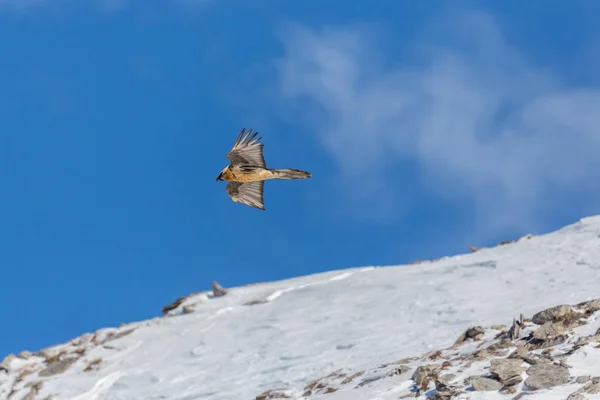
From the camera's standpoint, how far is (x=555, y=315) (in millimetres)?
14711

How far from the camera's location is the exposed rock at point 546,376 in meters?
12.0

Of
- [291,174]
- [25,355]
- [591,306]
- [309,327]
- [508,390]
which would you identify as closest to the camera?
[291,174]

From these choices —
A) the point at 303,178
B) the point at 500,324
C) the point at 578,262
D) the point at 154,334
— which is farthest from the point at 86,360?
the point at 303,178

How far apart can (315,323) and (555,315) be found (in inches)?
306

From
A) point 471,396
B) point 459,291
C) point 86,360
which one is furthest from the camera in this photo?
point 86,360

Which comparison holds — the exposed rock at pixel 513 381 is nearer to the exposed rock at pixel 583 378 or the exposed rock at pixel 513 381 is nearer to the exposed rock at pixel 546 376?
the exposed rock at pixel 546 376

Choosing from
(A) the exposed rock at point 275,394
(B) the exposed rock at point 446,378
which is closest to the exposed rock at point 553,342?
(B) the exposed rock at point 446,378

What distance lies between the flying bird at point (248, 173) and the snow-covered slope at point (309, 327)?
532 centimetres

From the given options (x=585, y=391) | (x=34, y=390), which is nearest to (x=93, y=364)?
(x=34, y=390)

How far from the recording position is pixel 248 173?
11188 mm

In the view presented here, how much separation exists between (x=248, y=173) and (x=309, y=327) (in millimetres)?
10497

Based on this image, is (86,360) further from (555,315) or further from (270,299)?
(555,315)

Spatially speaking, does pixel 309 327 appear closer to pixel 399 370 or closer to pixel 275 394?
pixel 275 394

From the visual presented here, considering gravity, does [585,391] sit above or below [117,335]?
below
